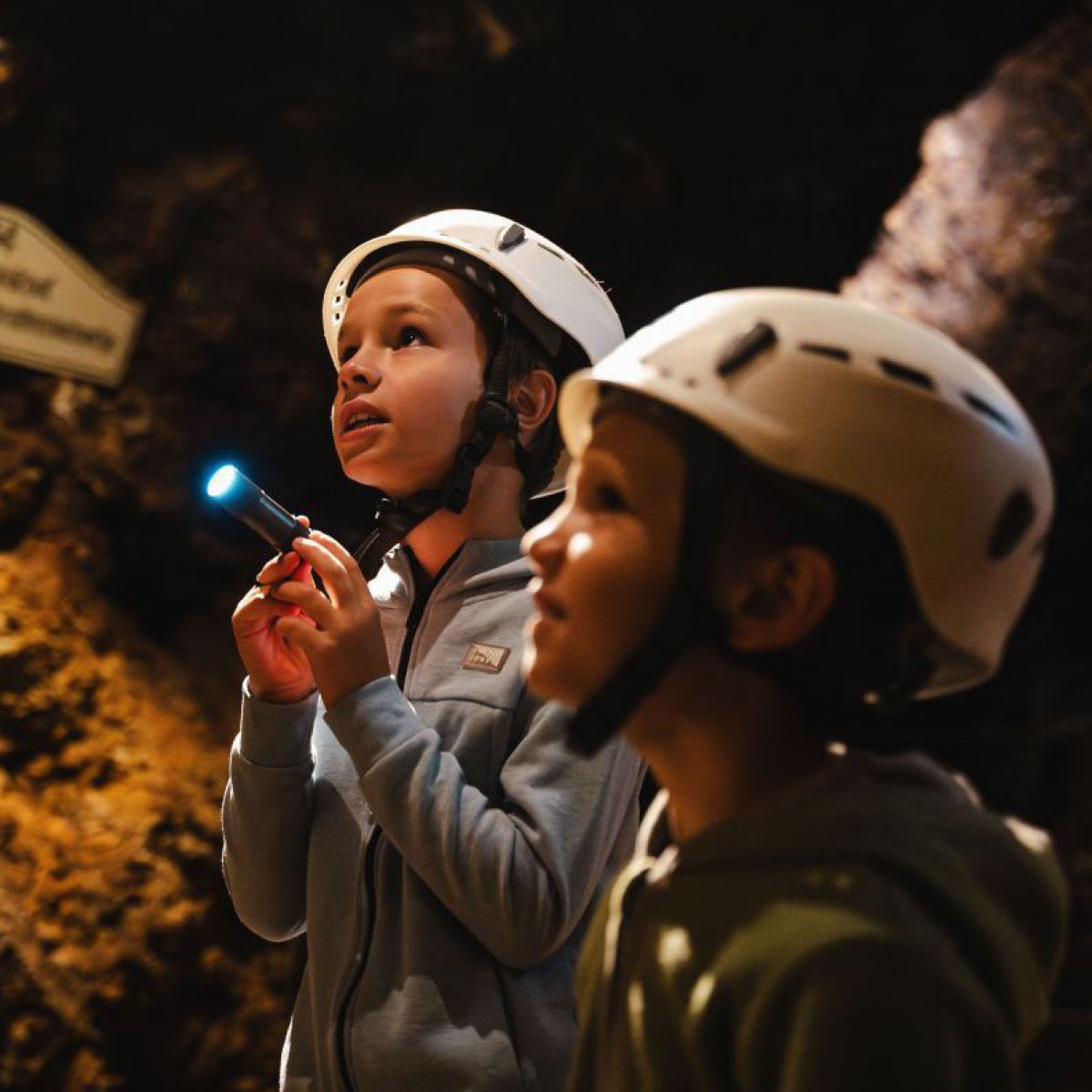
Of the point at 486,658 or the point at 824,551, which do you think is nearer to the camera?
the point at 824,551

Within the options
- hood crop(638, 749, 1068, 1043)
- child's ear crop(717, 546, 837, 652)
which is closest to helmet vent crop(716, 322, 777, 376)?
child's ear crop(717, 546, 837, 652)

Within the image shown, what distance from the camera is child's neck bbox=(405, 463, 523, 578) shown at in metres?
1.57

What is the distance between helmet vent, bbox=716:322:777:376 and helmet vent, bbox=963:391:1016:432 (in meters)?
0.16

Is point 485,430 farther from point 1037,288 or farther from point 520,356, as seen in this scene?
point 1037,288

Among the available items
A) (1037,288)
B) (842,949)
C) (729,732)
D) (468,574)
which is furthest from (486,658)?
(1037,288)

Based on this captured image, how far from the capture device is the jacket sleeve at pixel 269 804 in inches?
56.1

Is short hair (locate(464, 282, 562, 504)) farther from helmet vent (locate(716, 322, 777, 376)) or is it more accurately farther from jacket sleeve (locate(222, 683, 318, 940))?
helmet vent (locate(716, 322, 777, 376))

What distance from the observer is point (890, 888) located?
0.81 metres

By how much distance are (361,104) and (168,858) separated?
1978 mm

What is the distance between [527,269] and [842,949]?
3.65 feet

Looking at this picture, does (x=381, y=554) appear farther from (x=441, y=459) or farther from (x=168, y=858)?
(x=168, y=858)

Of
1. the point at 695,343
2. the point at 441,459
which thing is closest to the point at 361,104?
the point at 441,459

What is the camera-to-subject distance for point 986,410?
3.10 ft

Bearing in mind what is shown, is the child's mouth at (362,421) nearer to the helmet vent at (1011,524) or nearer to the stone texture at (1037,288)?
the helmet vent at (1011,524)
